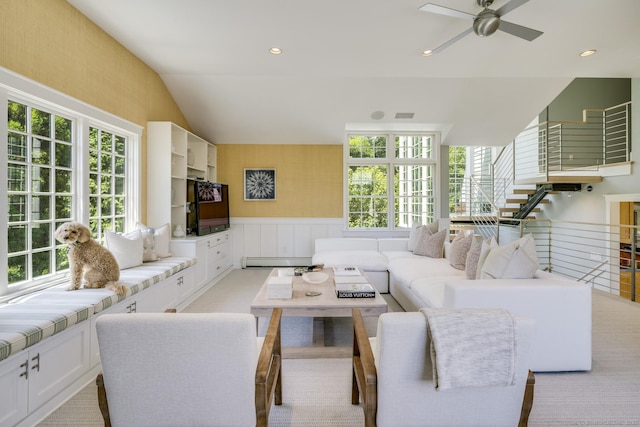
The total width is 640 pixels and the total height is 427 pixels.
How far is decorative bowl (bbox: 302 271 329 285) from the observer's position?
119 inches

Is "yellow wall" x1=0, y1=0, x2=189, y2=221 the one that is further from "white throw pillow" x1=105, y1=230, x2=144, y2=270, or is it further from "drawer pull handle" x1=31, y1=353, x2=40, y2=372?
"drawer pull handle" x1=31, y1=353, x2=40, y2=372

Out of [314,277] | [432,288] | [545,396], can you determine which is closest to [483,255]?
[432,288]

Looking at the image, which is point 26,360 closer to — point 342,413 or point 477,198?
point 342,413

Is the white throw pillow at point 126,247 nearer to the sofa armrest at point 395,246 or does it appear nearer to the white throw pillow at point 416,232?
the sofa armrest at point 395,246

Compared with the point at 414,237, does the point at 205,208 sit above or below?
above

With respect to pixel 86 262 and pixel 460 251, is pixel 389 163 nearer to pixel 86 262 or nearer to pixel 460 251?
pixel 460 251

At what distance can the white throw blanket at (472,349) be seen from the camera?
3.81 ft

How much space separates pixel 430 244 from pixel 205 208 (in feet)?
10.9

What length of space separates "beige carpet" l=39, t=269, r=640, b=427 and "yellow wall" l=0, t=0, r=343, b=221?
242 cm

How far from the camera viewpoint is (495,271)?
2332 millimetres

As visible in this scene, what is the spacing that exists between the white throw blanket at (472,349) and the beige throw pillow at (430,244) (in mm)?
3188

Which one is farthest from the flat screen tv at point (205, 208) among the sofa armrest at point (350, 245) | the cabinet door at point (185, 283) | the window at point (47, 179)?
the sofa armrest at point (350, 245)

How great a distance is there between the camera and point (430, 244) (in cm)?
430

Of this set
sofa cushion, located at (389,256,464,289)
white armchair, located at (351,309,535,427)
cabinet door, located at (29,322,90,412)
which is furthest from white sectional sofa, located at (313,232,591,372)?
cabinet door, located at (29,322,90,412)
